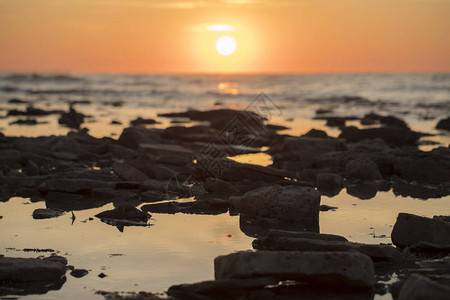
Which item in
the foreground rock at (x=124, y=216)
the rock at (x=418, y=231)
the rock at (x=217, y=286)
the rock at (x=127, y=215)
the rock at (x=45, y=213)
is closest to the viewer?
the rock at (x=217, y=286)

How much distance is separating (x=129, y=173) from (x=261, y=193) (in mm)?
3266

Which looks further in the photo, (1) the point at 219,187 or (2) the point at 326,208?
(1) the point at 219,187

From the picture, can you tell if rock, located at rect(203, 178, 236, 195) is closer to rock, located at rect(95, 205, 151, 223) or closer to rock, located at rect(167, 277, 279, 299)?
rock, located at rect(95, 205, 151, 223)

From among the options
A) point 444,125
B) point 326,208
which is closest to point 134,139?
point 326,208

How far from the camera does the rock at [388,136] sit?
18.3 metres

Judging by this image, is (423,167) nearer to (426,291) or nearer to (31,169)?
(31,169)

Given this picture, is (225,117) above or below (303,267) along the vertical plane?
above

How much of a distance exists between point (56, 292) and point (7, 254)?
4.60ft

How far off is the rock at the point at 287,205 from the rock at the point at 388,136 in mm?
10475

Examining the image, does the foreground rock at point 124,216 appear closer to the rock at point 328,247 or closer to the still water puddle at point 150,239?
the still water puddle at point 150,239

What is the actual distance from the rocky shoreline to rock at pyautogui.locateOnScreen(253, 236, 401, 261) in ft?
0.03

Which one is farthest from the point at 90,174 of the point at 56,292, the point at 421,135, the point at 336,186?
the point at 421,135

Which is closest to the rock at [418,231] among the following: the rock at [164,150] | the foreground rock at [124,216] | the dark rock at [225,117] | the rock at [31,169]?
the foreground rock at [124,216]

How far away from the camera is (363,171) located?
11609 mm
